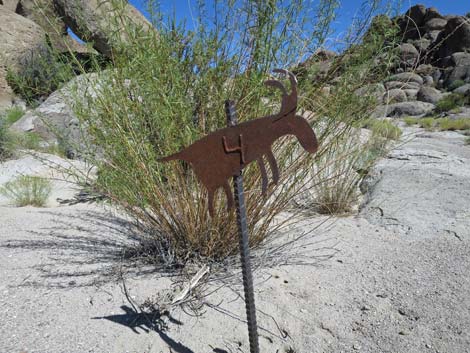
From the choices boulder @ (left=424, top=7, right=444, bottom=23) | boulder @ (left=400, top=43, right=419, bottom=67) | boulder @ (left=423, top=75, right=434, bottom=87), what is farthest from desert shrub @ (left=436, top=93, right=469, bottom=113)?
boulder @ (left=400, top=43, right=419, bottom=67)

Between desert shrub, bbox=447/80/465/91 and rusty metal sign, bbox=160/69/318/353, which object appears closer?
rusty metal sign, bbox=160/69/318/353

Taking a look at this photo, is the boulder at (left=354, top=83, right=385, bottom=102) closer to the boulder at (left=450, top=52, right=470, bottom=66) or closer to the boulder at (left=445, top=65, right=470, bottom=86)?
the boulder at (left=445, top=65, right=470, bottom=86)

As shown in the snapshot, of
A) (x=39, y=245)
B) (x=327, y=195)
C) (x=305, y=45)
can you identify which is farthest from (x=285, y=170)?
(x=39, y=245)

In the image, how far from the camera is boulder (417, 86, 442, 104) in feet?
59.1

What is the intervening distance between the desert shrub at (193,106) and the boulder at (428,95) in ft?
57.7

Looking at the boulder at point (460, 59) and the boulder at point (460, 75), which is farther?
the boulder at point (460, 59)

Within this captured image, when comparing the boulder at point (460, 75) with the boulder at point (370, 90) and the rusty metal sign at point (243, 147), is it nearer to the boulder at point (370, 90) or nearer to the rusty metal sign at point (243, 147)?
the boulder at point (370, 90)

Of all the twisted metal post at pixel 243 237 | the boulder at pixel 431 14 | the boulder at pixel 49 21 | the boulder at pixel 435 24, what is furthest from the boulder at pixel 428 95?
the twisted metal post at pixel 243 237

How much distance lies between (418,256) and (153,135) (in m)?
1.78

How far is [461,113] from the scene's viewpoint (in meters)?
13.5

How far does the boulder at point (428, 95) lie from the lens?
1802 cm

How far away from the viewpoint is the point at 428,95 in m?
18.3

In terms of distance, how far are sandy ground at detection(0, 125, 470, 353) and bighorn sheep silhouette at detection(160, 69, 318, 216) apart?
0.78 metres

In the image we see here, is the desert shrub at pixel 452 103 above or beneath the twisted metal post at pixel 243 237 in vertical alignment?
beneath
